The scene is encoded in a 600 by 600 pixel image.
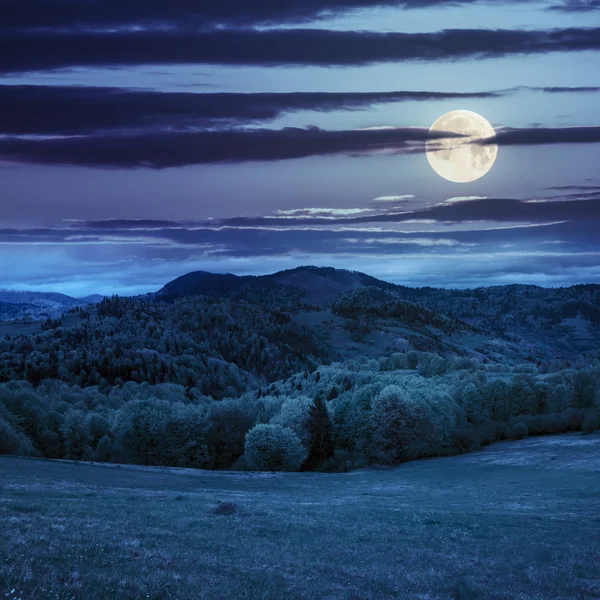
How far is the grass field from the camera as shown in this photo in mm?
18375

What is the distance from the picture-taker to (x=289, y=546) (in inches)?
1077

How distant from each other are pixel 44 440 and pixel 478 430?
9272cm

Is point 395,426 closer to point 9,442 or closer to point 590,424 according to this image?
point 590,424

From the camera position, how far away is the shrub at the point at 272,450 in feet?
344

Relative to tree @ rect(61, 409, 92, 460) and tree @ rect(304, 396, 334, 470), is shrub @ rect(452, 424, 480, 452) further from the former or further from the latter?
tree @ rect(61, 409, 92, 460)

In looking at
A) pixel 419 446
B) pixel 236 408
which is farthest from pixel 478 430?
pixel 236 408

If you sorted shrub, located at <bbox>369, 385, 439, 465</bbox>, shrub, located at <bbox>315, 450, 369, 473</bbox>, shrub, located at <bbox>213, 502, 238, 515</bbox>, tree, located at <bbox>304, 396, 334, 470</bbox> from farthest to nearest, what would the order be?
tree, located at <bbox>304, 396, 334, 470</bbox> < shrub, located at <bbox>369, 385, 439, 465</bbox> < shrub, located at <bbox>315, 450, 369, 473</bbox> < shrub, located at <bbox>213, 502, 238, 515</bbox>

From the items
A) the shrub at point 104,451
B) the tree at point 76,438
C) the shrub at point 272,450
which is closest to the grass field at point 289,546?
the shrub at point 272,450

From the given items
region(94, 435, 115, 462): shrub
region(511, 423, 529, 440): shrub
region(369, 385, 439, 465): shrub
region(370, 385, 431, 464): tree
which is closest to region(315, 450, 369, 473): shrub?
region(369, 385, 439, 465): shrub

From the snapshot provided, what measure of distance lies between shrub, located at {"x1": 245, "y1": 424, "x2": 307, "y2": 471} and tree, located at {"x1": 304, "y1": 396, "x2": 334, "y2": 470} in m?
12.3

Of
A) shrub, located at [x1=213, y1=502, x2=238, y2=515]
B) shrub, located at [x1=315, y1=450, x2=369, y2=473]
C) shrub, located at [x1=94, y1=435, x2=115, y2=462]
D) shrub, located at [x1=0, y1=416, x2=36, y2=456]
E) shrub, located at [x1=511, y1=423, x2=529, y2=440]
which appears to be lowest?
shrub, located at [x1=315, y1=450, x2=369, y2=473]

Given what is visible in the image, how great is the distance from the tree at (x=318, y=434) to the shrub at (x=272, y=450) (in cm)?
1227

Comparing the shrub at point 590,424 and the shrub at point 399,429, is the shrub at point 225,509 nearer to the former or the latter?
the shrub at point 399,429

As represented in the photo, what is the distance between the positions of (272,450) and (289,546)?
79241 millimetres
